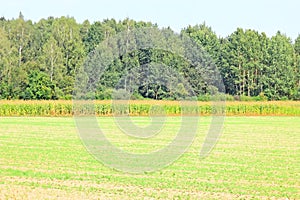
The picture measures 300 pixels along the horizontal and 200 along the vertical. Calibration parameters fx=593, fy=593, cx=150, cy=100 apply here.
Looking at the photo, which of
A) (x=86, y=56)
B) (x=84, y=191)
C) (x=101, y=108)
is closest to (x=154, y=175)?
(x=84, y=191)

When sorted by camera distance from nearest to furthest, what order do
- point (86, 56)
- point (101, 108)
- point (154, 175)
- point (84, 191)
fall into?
point (84, 191)
point (154, 175)
point (101, 108)
point (86, 56)

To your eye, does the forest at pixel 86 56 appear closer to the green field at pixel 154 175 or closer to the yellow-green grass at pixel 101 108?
the yellow-green grass at pixel 101 108

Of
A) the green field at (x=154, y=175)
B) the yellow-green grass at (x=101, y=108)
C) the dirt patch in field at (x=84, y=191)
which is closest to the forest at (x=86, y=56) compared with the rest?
the yellow-green grass at (x=101, y=108)

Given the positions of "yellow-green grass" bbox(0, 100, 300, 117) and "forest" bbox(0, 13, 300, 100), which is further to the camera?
"forest" bbox(0, 13, 300, 100)

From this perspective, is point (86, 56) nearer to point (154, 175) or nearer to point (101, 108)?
point (101, 108)

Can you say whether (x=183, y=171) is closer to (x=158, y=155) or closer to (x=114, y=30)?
(x=158, y=155)

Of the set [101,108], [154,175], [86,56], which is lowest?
[154,175]

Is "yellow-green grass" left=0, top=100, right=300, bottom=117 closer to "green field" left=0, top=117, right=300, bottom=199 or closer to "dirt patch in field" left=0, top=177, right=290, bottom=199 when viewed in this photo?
"green field" left=0, top=117, right=300, bottom=199

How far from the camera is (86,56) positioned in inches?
2908

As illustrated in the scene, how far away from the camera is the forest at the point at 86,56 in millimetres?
69438

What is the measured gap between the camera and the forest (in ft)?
228

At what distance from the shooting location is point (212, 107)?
56656mm

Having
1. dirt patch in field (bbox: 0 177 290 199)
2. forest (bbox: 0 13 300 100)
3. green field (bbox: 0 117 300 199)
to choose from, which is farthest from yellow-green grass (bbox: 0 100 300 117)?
dirt patch in field (bbox: 0 177 290 199)

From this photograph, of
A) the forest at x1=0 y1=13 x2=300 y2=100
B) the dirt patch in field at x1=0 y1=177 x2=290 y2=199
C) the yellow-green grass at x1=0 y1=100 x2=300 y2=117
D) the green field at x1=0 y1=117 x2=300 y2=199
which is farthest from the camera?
the forest at x1=0 y1=13 x2=300 y2=100
